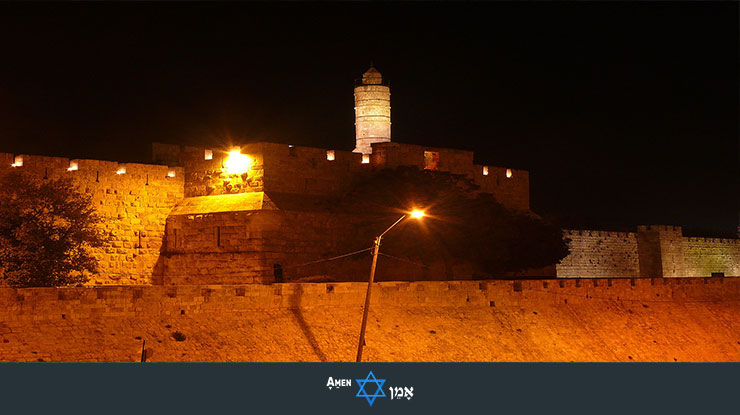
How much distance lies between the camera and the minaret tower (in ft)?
146

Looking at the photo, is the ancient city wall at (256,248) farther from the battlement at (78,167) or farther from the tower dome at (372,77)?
the tower dome at (372,77)

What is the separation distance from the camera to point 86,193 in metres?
29.2

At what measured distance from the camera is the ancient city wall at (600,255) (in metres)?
42.1

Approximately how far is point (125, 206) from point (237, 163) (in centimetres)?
339

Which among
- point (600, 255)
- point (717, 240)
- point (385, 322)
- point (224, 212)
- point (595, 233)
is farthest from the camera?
point (717, 240)

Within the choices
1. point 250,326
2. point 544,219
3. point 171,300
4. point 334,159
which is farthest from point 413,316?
point 544,219

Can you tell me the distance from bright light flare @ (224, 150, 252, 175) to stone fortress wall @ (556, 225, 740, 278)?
1530 centimetres

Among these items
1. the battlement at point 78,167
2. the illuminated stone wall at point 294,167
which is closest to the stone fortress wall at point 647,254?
the illuminated stone wall at point 294,167

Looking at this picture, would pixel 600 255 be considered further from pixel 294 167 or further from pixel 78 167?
pixel 78 167

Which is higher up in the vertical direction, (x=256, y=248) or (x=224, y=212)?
(x=224, y=212)

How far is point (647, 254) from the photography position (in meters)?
46.2

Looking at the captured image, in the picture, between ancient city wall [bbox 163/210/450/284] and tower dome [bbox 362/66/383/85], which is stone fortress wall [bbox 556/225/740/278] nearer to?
tower dome [bbox 362/66/383/85]

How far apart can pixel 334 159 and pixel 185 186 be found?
452cm

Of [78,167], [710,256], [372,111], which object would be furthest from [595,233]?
[78,167]
